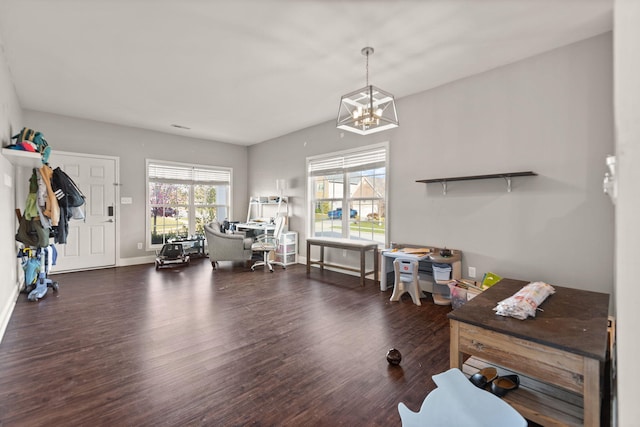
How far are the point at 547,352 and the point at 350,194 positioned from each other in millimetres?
4072

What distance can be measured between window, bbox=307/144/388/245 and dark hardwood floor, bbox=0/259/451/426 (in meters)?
1.38

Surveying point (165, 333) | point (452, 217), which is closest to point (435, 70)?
point (452, 217)

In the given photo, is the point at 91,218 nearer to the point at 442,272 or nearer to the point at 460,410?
the point at 442,272

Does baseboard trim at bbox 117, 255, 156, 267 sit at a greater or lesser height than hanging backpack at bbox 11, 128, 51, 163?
lesser

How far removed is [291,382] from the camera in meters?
2.12

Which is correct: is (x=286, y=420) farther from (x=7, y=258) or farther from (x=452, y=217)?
(x=7, y=258)

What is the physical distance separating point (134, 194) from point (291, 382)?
5.73 meters

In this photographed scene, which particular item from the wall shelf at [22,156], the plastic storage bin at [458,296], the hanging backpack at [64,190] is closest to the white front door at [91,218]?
the hanging backpack at [64,190]

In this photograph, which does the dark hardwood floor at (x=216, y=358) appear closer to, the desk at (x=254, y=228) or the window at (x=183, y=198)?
the desk at (x=254, y=228)

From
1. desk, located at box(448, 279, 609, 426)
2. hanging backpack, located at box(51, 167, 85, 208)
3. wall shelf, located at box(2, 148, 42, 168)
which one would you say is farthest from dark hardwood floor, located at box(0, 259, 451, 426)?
wall shelf, located at box(2, 148, 42, 168)

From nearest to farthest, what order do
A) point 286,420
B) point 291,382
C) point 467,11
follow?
1. point 286,420
2. point 291,382
3. point 467,11

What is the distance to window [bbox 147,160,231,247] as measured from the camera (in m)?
6.54

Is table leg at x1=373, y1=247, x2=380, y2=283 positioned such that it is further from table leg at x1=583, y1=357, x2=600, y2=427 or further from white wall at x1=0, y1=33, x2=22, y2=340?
white wall at x1=0, y1=33, x2=22, y2=340

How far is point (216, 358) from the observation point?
244cm
